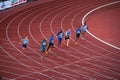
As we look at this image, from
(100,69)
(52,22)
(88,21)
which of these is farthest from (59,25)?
(100,69)

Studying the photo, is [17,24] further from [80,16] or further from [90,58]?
[90,58]

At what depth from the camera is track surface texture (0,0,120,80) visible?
19078 mm

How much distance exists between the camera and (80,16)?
30297 mm

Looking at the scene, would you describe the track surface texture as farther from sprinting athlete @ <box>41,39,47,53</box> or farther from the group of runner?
sprinting athlete @ <box>41,39,47,53</box>

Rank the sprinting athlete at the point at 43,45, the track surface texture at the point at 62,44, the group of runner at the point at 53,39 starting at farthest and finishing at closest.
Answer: the group of runner at the point at 53,39 → the sprinting athlete at the point at 43,45 → the track surface texture at the point at 62,44

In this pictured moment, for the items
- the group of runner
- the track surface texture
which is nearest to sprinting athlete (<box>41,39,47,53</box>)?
the group of runner

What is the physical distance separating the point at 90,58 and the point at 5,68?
18.5ft

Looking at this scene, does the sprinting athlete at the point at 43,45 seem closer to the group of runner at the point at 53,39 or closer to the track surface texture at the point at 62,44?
the group of runner at the point at 53,39

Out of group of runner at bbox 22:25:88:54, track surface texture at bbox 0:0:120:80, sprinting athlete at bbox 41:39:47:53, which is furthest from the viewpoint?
group of runner at bbox 22:25:88:54

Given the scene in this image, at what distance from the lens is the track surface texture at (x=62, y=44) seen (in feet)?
62.6

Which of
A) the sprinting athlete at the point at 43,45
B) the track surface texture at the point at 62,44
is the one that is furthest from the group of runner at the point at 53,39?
the track surface texture at the point at 62,44

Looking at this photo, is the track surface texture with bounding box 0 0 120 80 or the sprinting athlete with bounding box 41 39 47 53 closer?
the track surface texture with bounding box 0 0 120 80

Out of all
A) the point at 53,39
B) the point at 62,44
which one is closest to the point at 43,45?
the point at 53,39

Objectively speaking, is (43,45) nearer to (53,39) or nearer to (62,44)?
(53,39)
